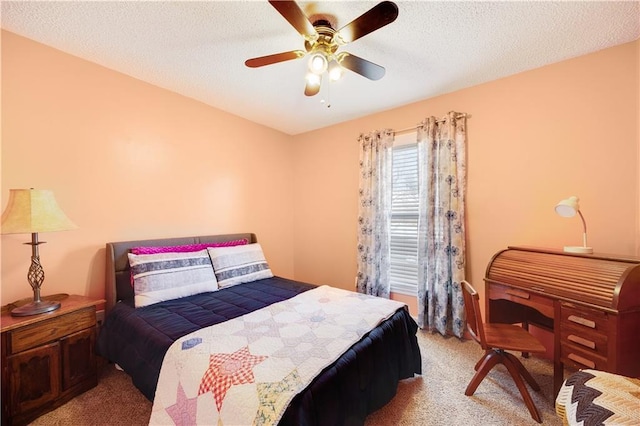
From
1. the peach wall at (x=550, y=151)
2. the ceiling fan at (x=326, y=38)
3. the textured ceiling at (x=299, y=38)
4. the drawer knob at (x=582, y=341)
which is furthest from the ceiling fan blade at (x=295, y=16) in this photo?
the drawer knob at (x=582, y=341)

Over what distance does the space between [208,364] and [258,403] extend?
38 cm

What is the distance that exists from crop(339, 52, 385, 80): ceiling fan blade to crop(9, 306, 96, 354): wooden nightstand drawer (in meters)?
2.57

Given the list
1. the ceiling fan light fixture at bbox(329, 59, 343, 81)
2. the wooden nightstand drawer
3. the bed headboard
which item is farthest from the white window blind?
the wooden nightstand drawer

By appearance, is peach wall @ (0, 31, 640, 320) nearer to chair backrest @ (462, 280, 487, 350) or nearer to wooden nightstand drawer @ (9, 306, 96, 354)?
wooden nightstand drawer @ (9, 306, 96, 354)

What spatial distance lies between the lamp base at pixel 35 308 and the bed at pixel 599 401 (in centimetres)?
285

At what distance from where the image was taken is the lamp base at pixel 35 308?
1.61 meters

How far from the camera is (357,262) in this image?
345 cm

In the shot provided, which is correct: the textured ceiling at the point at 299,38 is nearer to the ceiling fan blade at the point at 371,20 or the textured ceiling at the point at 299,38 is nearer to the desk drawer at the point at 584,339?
the ceiling fan blade at the point at 371,20

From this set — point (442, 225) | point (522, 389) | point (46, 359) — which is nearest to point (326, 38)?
point (442, 225)

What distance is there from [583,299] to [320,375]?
170cm

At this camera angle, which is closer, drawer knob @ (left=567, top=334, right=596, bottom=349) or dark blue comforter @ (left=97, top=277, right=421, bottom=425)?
dark blue comforter @ (left=97, top=277, right=421, bottom=425)

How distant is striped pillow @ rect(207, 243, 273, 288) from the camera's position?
2580mm

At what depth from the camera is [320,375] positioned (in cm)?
123

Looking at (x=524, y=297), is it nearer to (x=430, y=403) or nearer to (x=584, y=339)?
(x=584, y=339)
